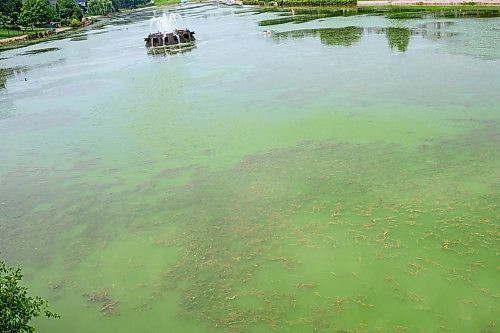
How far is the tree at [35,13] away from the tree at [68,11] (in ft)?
20.7

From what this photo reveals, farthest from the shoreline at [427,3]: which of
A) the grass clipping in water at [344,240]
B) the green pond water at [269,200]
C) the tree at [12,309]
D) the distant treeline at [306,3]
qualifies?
the tree at [12,309]

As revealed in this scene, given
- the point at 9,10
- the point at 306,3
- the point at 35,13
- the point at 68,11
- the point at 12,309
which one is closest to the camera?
the point at 12,309

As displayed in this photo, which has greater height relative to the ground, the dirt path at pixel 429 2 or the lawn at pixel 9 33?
the lawn at pixel 9 33

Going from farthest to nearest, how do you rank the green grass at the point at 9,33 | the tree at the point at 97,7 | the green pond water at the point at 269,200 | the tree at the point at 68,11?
the tree at the point at 97,7, the tree at the point at 68,11, the green grass at the point at 9,33, the green pond water at the point at 269,200

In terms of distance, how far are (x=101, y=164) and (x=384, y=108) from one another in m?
9.89

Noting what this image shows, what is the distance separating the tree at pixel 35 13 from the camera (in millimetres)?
63831

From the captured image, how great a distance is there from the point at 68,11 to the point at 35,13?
15.3 metres

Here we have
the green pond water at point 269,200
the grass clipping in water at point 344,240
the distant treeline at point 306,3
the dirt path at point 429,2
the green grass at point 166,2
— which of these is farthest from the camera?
the green grass at point 166,2

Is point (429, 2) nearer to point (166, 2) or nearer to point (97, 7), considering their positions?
point (97, 7)

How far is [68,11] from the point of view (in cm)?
7931

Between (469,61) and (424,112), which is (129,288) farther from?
(469,61)

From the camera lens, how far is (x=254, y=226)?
9.73 metres

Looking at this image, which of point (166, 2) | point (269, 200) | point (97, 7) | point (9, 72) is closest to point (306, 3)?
point (9, 72)

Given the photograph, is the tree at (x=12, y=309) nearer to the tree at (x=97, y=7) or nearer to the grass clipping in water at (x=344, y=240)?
the grass clipping in water at (x=344, y=240)
